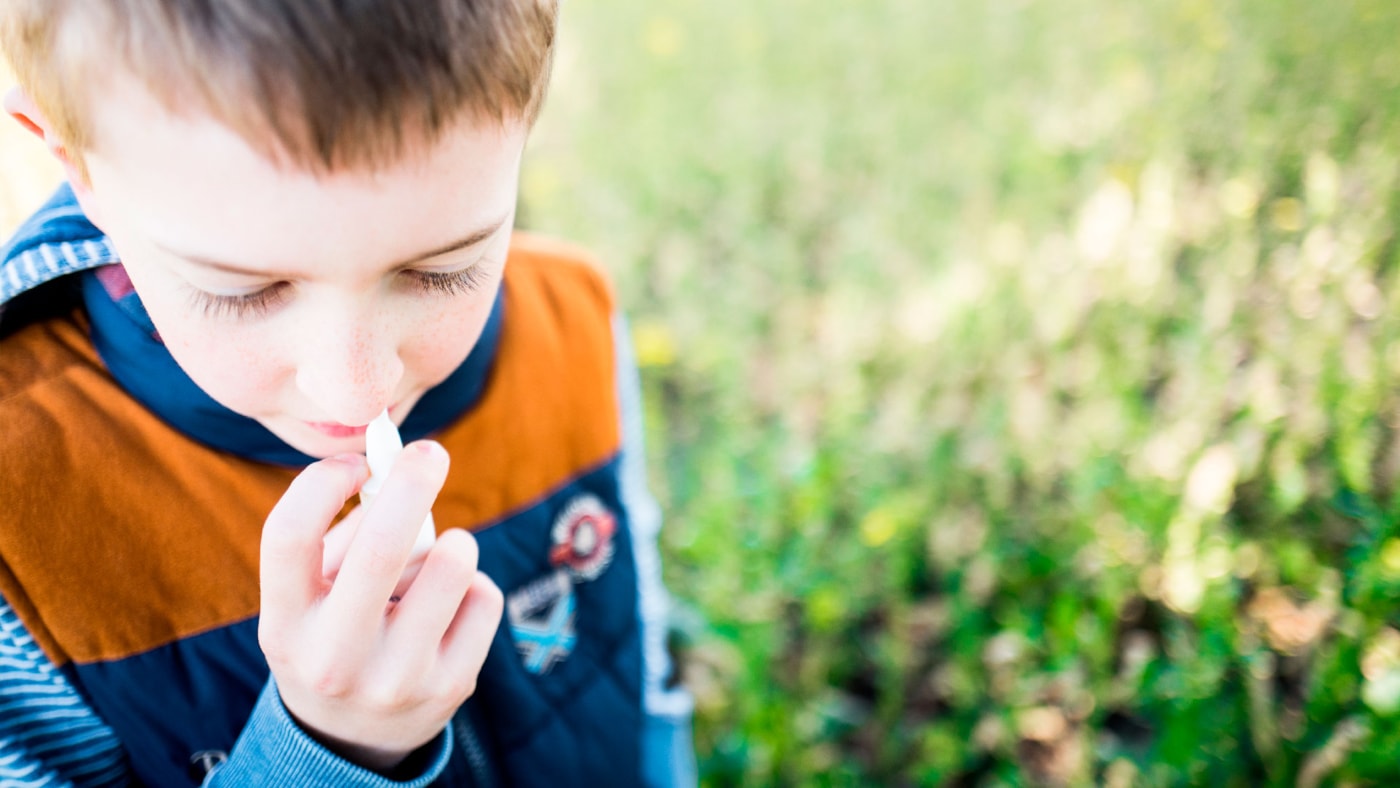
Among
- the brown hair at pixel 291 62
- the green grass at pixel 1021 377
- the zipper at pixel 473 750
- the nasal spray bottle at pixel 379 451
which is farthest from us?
the green grass at pixel 1021 377

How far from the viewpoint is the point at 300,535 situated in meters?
0.67

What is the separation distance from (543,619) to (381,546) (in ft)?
1.46

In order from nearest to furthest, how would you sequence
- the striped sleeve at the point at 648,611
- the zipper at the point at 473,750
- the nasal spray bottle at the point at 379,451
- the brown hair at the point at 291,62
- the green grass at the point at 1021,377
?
the brown hair at the point at 291,62 → the nasal spray bottle at the point at 379,451 → the zipper at the point at 473,750 → the striped sleeve at the point at 648,611 → the green grass at the point at 1021,377

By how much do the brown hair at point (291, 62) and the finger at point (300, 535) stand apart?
0.84 feet

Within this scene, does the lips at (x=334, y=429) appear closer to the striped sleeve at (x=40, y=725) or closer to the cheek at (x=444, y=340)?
the cheek at (x=444, y=340)

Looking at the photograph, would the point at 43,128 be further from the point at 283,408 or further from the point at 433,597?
the point at 433,597

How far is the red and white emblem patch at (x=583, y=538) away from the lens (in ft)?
3.62

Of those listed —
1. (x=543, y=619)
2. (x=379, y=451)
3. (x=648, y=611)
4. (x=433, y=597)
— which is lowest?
(x=648, y=611)

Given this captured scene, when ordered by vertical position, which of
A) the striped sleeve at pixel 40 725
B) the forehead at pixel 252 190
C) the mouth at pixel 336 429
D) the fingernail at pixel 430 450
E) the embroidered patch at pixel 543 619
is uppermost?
the forehead at pixel 252 190

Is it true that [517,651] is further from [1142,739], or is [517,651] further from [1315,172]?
[1315,172]

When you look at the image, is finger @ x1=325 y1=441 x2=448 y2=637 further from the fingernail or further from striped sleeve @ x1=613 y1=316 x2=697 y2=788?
striped sleeve @ x1=613 y1=316 x2=697 y2=788

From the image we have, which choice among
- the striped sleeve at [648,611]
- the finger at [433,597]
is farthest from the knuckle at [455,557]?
the striped sleeve at [648,611]

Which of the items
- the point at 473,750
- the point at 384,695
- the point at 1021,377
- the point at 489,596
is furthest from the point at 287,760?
the point at 1021,377

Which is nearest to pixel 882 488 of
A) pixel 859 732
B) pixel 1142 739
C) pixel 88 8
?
pixel 859 732
